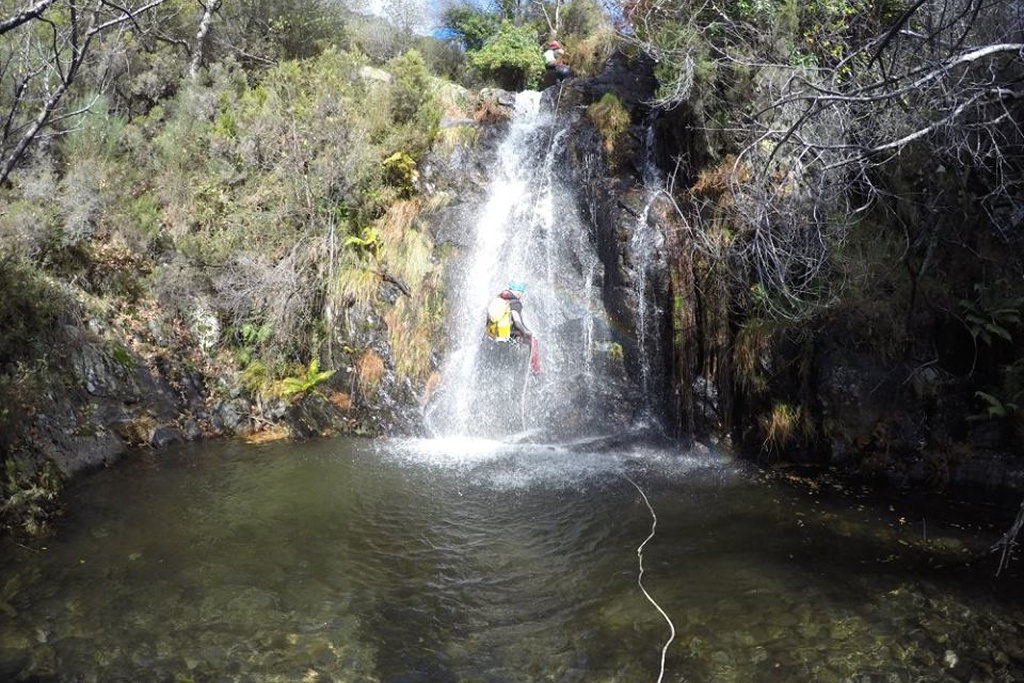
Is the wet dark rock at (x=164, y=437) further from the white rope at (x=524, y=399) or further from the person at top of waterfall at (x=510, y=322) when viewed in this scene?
the white rope at (x=524, y=399)

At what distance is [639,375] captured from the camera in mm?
9844

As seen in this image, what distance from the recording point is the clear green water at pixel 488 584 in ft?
15.8

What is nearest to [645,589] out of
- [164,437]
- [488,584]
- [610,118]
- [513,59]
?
[488,584]

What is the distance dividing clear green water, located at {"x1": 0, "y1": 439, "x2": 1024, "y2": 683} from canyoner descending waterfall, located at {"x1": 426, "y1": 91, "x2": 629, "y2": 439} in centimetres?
175

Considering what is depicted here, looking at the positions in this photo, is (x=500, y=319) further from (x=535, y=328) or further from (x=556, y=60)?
(x=556, y=60)

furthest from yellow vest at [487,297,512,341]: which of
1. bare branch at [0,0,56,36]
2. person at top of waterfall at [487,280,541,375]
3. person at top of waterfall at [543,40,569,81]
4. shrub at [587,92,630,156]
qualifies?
person at top of waterfall at [543,40,569,81]

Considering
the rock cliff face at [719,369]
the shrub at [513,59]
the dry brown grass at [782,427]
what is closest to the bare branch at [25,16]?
the rock cliff face at [719,369]

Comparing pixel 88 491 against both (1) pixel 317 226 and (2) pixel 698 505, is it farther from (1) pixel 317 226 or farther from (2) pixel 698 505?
(2) pixel 698 505

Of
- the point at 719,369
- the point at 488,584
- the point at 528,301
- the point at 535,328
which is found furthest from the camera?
the point at 528,301

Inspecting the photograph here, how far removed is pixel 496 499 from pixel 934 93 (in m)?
6.58

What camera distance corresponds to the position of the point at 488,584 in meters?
5.95

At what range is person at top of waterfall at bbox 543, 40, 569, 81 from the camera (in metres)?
16.3

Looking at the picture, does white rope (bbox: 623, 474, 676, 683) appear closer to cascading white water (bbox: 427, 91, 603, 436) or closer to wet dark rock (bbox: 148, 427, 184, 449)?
cascading white water (bbox: 427, 91, 603, 436)

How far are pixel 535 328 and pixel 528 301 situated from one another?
0.49 metres
